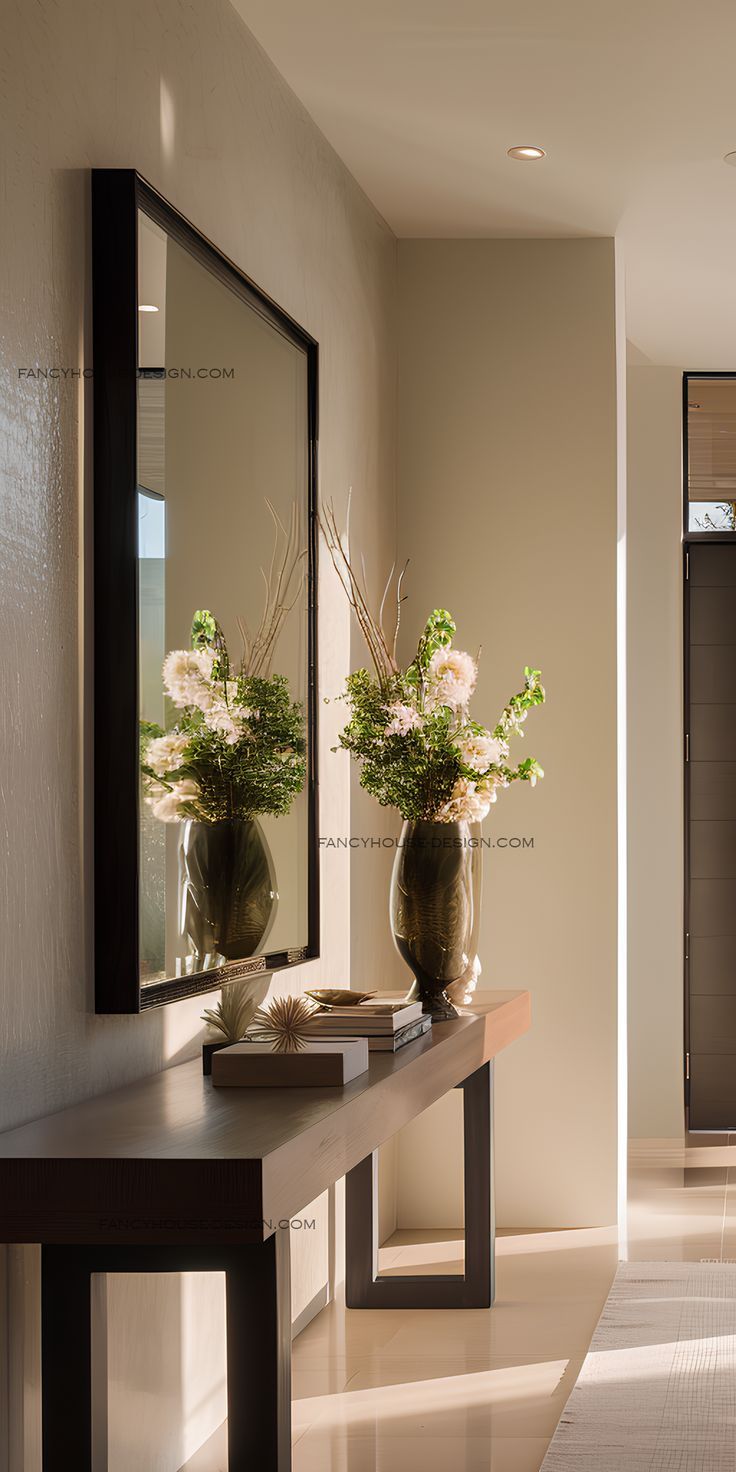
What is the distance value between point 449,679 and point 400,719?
15 centimetres

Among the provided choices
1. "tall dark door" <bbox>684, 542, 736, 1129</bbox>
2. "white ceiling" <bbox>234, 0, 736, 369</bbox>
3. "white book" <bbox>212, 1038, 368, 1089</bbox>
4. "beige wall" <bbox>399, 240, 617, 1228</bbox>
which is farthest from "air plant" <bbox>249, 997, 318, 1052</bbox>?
"tall dark door" <bbox>684, 542, 736, 1129</bbox>

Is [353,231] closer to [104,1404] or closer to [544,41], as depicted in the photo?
[544,41]

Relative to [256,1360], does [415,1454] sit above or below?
below

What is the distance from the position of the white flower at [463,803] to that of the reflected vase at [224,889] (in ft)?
1.70

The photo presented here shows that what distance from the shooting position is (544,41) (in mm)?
3422

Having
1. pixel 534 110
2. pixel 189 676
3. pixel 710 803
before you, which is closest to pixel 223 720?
pixel 189 676

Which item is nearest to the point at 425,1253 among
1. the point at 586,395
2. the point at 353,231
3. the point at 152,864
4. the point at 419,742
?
the point at 419,742

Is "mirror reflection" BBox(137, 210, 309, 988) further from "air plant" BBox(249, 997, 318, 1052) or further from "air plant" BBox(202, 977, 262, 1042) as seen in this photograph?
"air plant" BBox(249, 997, 318, 1052)

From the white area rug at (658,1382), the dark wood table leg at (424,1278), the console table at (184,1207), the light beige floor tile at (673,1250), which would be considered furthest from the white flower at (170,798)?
the light beige floor tile at (673,1250)

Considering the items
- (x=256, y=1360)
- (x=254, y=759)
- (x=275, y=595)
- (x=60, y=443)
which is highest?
(x=60, y=443)

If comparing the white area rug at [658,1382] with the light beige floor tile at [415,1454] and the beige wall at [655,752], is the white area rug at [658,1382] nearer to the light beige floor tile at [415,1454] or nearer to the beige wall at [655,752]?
the light beige floor tile at [415,1454]

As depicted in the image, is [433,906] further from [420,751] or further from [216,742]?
[216,742]

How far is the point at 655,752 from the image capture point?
597 cm

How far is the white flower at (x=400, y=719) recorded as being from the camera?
343 centimetres
